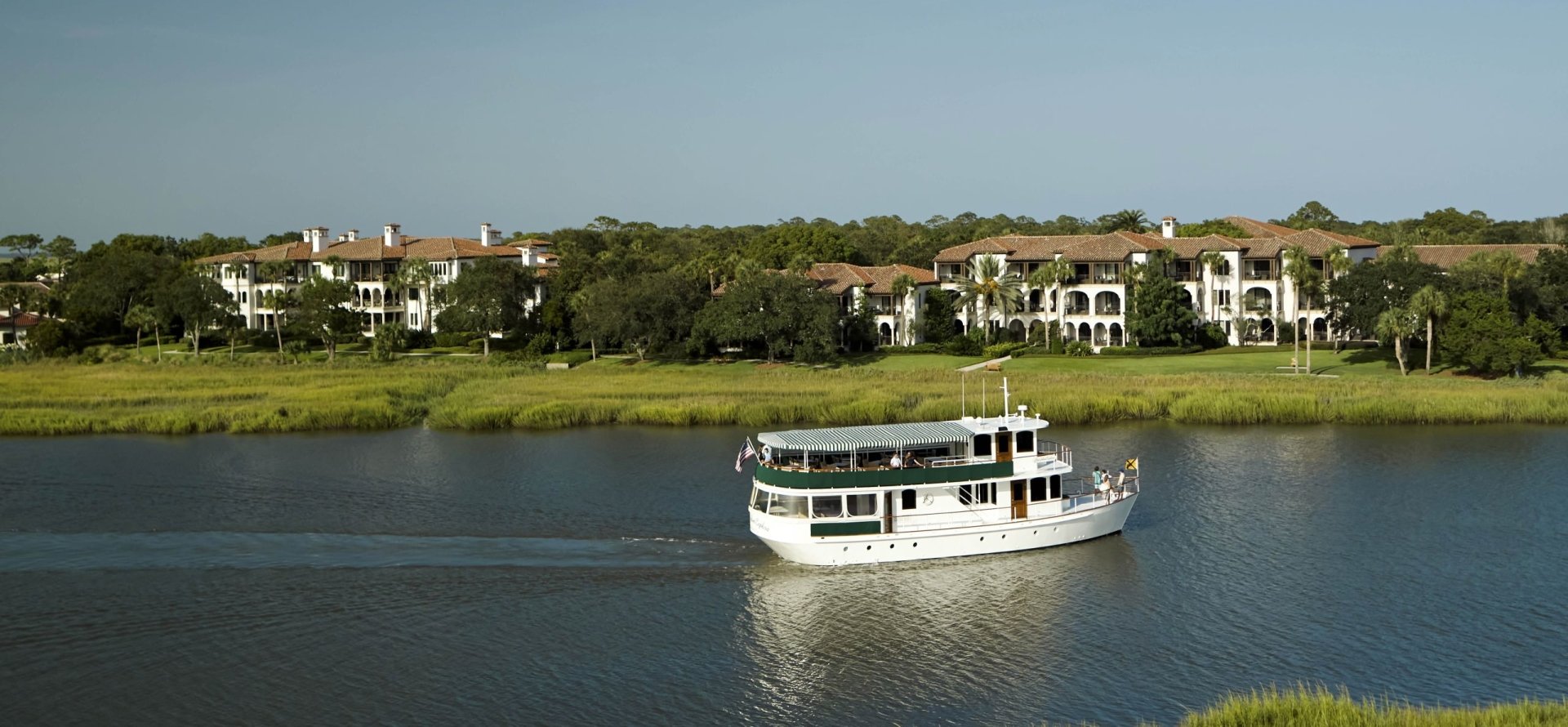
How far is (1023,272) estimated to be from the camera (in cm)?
10162

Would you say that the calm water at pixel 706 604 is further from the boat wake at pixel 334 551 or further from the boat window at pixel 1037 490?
the boat window at pixel 1037 490

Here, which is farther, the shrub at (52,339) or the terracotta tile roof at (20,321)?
the terracotta tile roof at (20,321)

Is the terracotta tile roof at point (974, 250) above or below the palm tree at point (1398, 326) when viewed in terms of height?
above

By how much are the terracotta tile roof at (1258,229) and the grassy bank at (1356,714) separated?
3381 inches

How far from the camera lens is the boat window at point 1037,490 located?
40.4 meters

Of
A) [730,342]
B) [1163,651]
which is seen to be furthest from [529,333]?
[1163,651]

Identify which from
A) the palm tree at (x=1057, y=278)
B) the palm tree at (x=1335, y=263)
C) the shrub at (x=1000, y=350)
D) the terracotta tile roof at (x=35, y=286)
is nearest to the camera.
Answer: the palm tree at (x=1335, y=263)

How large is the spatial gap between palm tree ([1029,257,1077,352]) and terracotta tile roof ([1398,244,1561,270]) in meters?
22.7

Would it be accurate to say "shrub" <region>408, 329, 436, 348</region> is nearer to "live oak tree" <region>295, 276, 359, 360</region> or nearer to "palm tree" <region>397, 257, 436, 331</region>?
"palm tree" <region>397, 257, 436, 331</region>

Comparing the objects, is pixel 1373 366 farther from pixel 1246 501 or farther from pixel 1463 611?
pixel 1463 611

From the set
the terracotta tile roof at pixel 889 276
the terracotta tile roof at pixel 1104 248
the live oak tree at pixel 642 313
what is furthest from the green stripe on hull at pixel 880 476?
the terracotta tile roof at pixel 1104 248

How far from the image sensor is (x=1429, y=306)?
251ft

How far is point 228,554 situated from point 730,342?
56401 millimetres

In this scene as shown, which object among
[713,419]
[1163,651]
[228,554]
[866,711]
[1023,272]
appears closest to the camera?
[866,711]
